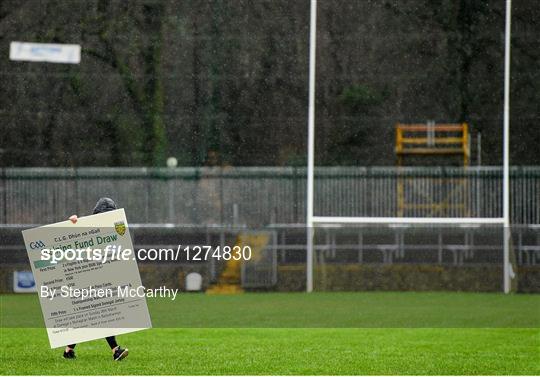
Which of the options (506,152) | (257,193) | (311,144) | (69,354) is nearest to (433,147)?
(506,152)

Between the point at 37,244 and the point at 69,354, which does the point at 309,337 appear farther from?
the point at 37,244

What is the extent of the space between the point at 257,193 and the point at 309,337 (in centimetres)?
536

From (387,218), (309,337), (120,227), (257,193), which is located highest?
(257,193)

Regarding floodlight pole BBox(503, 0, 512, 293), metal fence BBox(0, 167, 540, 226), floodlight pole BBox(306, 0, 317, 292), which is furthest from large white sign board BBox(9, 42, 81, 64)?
floodlight pole BBox(503, 0, 512, 293)

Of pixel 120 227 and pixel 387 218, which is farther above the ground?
pixel 387 218

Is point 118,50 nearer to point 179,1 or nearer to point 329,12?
point 179,1

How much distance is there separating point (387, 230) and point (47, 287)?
24.5ft

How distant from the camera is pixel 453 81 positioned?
14.8m

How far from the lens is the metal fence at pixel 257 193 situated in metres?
14.7

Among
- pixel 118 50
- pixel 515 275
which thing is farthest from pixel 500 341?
pixel 118 50

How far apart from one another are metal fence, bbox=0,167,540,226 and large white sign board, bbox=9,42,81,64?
1392 millimetres

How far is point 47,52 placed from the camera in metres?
15.0

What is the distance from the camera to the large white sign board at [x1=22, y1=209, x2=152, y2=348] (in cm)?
773

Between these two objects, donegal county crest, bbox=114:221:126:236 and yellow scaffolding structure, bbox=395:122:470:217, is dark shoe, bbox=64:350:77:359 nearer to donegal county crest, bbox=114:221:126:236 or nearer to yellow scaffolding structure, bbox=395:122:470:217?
donegal county crest, bbox=114:221:126:236
